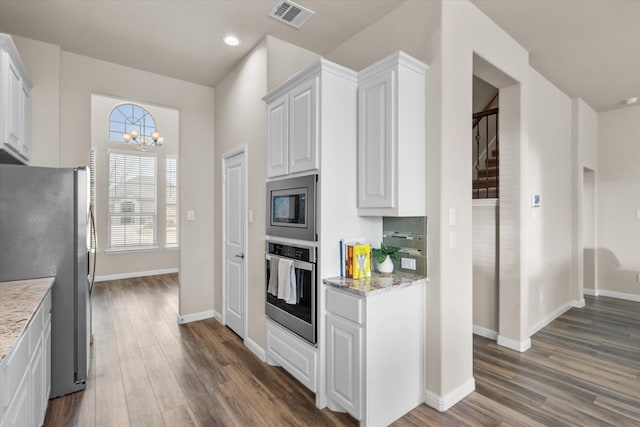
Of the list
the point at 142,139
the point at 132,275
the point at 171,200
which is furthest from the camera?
the point at 171,200

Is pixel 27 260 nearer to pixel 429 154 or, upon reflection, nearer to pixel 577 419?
pixel 429 154

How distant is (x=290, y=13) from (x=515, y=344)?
3776 mm

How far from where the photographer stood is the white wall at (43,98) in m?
3.12

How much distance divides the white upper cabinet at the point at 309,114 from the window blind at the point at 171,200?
17.6 feet

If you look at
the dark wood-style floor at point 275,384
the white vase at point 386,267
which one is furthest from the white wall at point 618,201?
the white vase at point 386,267

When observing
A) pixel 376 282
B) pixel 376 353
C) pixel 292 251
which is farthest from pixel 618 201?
pixel 292 251

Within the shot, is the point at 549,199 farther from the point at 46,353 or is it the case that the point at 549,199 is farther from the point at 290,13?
the point at 46,353

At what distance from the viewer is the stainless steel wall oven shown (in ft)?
7.86

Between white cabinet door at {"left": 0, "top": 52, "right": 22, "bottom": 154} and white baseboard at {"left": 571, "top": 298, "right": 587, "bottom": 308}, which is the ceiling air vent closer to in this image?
white cabinet door at {"left": 0, "top": 52, "right": 22, "bottom": 154}

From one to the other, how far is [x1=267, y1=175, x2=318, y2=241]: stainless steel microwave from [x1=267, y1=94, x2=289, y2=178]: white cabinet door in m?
0.12

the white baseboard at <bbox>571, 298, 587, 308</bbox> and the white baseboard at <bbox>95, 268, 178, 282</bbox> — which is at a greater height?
the white baseboard at <bbox>95, 268, 178, 282</bbox>

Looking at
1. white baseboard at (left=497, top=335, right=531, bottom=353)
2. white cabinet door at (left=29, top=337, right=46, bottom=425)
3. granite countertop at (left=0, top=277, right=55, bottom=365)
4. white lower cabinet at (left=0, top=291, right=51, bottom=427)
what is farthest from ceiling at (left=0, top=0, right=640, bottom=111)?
white baseboard at (left=497, top=335, right=531, bottom=353)

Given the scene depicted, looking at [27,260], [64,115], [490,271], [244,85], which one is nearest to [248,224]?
[244,85]

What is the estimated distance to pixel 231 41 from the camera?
10.6 ft
